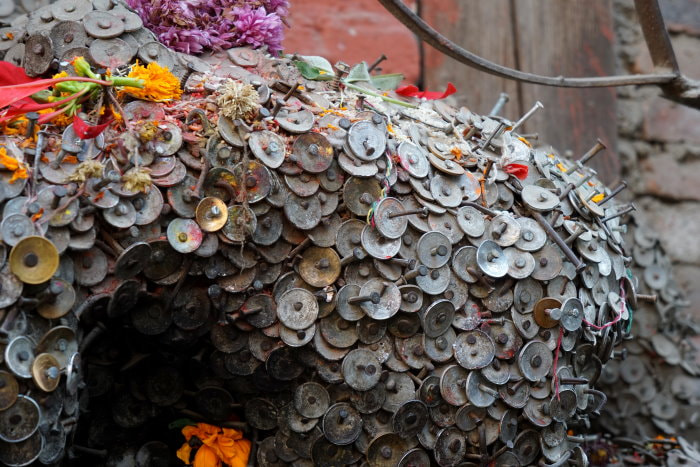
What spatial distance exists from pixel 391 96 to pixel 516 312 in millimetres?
476

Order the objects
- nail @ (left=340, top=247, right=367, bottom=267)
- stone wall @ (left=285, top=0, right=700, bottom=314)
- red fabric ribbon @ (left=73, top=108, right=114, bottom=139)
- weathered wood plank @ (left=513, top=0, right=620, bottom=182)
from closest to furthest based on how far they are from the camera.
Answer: red fabric ribbon @ (left=73, top=108, right=114, bottom=139)
nail @ (left=340, top=247, right=367, bottom=267)
weathered wood plank @ (left=513, top=0, right=620, bottom=182)
stone wall @ (left=285, top=0, right=700, bottom=314)

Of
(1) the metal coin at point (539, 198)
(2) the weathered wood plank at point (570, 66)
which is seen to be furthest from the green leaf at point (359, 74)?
(2) the weathered wood plank at point (570, 66)

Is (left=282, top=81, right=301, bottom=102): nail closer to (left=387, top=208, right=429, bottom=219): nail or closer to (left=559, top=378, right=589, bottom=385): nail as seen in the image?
(left=387, top=208, right=429, bottom=219): nail

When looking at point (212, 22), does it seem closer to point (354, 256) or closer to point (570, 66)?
point (354, 256)

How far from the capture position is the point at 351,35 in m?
2.41

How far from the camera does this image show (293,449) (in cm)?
140

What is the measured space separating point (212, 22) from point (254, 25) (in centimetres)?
7

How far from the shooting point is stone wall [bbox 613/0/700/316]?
2586mm

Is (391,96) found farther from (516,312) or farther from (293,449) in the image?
(293,449)

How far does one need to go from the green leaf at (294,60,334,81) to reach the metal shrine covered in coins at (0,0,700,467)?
2 cm

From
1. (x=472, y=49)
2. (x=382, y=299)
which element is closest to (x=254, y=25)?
(x=382, y=299)

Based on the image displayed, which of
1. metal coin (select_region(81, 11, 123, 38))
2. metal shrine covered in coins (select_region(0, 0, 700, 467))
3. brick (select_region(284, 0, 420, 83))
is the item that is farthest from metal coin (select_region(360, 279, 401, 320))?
brick (select_region(284, 0, 420, 83))

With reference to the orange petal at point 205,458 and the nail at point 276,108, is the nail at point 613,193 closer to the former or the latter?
the nail at point 276,108

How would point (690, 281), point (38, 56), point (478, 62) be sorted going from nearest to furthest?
point (38, 56) < point (478, 62) < point (690, 281)
